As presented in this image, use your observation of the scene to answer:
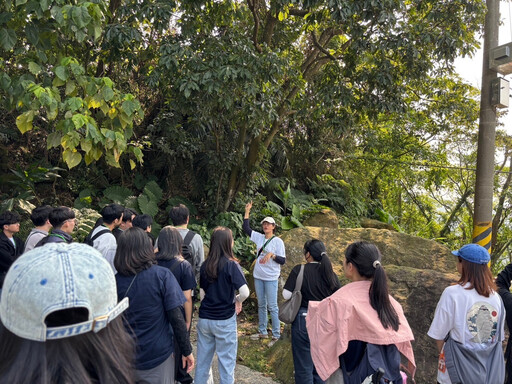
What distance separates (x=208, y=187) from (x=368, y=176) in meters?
7.22

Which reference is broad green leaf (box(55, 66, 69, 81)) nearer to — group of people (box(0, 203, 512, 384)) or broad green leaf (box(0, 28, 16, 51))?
broad green leaf (box(0, 28, 16, 51))

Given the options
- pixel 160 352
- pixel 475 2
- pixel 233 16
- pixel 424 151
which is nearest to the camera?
pixel 160 352

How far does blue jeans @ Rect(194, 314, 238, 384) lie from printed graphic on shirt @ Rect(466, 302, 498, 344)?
2.23m

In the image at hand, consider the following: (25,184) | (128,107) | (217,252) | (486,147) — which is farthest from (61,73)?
(486,147)

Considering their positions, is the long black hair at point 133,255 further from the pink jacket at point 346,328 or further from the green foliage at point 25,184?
the green foliage at point 25,184

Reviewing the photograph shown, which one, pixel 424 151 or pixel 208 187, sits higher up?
pixel 424 151

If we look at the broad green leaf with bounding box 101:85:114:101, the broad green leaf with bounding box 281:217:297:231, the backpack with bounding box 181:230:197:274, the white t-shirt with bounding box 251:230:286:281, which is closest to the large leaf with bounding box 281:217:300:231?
the broad green leaf with bounding box 281:217:297:231

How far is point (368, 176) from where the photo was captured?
1648 cm

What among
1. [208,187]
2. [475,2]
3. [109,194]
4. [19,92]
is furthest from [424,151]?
[19,92]

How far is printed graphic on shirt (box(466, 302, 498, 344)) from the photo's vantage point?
10.3 ft

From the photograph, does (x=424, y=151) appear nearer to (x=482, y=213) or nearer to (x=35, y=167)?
(x=482, y=213)

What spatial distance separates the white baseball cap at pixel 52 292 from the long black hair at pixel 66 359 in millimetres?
52

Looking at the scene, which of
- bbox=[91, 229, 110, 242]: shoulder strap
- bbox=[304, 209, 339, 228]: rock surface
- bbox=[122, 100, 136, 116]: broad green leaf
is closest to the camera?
bbox=[91, 229, 110, 242]: shoulder strap

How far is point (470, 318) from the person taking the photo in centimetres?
316
